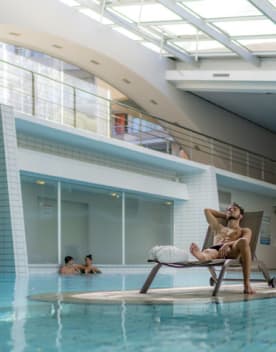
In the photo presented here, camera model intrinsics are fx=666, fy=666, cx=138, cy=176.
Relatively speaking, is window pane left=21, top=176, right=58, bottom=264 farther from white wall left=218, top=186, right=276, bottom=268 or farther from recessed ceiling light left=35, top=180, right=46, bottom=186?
white wall left=218, top=186, right=276, bottom=268

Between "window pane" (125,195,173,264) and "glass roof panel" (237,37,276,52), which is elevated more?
"glass roof panel" (237,37,276,52)

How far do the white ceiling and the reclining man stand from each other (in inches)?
518

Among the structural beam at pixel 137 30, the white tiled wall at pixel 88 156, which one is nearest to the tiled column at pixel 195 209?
the white tiled wall at pixel 88 156

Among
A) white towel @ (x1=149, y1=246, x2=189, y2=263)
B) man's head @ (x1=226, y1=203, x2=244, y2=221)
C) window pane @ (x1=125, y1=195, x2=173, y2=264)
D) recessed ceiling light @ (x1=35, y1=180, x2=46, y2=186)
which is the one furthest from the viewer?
window pane @ (x1=125, y1=195, x2=173, y2=264)

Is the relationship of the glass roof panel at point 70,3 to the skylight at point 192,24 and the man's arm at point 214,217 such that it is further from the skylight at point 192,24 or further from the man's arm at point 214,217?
the man's arm at point 214,217

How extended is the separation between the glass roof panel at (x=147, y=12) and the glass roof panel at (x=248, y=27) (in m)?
1.12

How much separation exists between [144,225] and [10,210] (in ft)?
23.0

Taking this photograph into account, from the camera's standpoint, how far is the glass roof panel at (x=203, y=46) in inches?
651

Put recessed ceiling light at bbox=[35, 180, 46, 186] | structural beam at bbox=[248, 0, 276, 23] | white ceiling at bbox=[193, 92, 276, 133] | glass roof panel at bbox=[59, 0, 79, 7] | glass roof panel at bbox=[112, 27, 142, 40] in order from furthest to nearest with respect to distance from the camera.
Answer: white ceiling at bbox=[193, 92, 276, 133] < glass roof panel at bbox=[112, 27, 142, 40] < glass roof panel at bbox=[59, 0, 79, 7] < recessed ceiling light at bbox=[35, 180, 46, 186] < structural beam at bbox=[248, 0, 276, 23]

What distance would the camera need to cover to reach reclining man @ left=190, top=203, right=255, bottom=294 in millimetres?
6066

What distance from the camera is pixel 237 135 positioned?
2281cm

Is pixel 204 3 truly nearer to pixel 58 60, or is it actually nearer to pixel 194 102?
pixel 58 60

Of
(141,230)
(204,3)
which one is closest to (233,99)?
(141,230)

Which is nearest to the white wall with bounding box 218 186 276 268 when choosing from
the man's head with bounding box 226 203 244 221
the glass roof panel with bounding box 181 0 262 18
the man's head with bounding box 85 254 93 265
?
the man's head with bounding box 85 254 93 265
